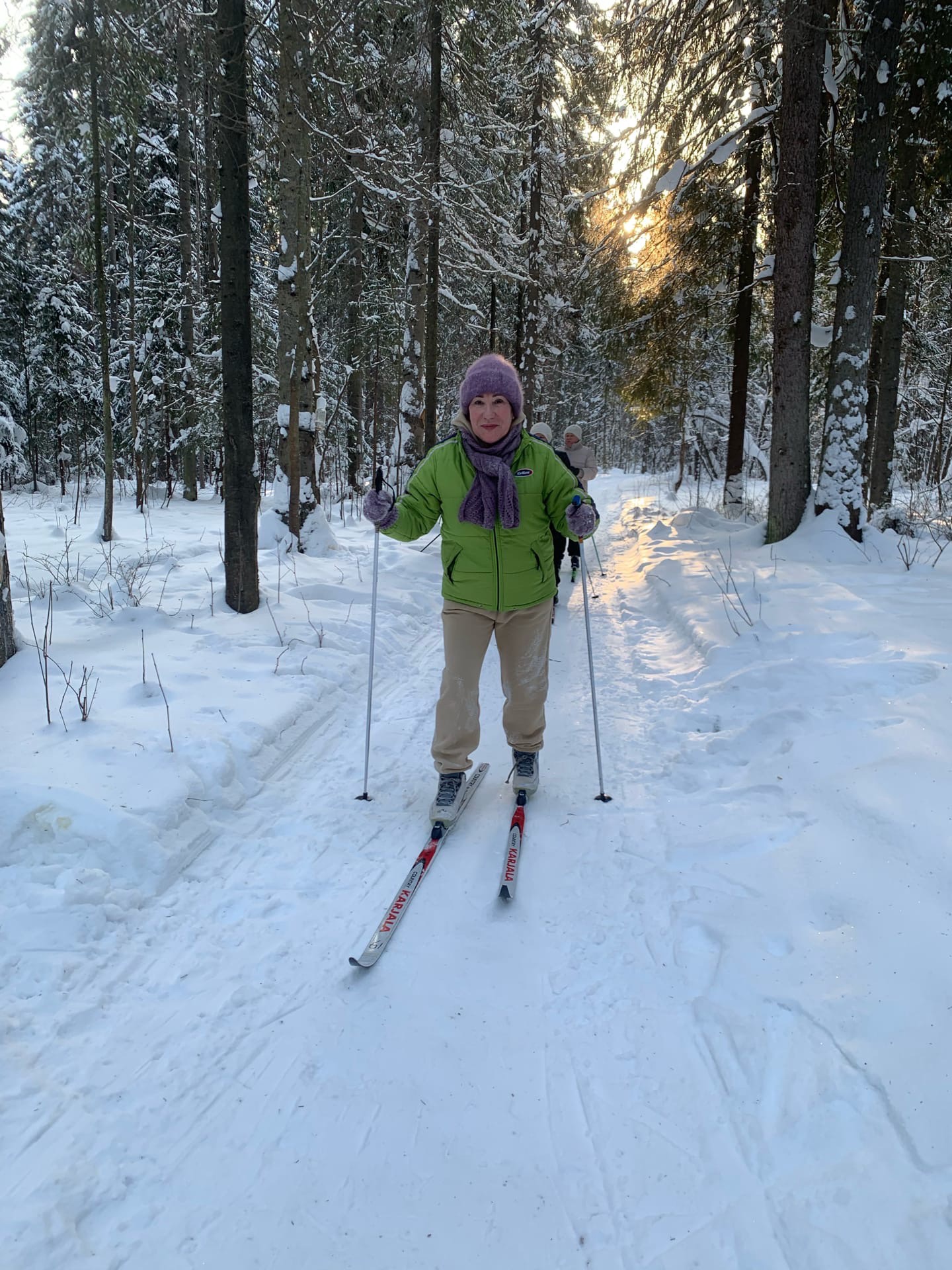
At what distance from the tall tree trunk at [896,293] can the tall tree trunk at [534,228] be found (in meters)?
7.55

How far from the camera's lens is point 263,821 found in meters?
3.69

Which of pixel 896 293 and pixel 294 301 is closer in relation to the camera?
pixel 294 301

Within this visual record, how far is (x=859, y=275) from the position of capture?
8289mm

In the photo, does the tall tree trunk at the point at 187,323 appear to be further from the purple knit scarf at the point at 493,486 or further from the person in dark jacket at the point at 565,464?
the purple knit scarf at the point at 493,486

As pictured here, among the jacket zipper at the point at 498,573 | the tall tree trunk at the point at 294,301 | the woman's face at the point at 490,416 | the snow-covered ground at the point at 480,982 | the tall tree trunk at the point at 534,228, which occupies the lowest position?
the snow-covered ground at the point at 480,982

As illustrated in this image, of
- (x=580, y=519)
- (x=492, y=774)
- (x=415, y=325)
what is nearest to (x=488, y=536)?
(x=580, y=519)

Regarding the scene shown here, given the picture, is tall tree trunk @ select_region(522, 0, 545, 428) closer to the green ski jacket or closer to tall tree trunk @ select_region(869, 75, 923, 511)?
tall tree trunk @ select_region(869, 75, 923, 511)

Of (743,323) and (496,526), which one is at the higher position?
(743,323)

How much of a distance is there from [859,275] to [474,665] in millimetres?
7881

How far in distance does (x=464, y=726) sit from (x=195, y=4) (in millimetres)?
8139

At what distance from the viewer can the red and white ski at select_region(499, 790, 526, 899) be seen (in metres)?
3.09

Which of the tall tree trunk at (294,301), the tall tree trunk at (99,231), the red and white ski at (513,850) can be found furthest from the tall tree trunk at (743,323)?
the red and white ski at (513,850)

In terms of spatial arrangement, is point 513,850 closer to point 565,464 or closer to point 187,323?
point 565,464

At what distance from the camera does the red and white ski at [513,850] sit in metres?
3.09
